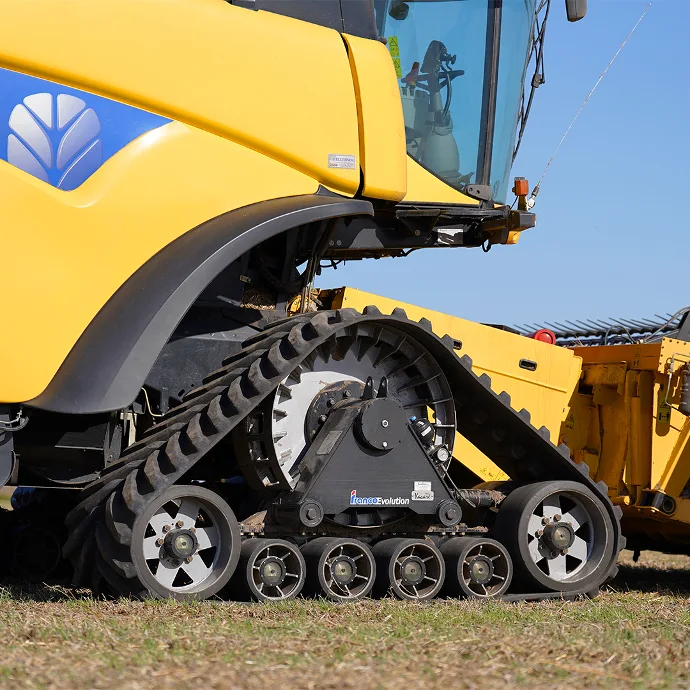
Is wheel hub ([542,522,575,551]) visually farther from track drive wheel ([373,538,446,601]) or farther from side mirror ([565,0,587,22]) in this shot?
side mirror ([565,0,587,22])

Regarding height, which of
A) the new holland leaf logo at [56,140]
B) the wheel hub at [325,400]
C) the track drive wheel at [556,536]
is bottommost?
the track drive wheel at [556,536]

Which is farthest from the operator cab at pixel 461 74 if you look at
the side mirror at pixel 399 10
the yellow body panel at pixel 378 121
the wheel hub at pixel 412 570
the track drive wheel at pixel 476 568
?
the wheel hub at pixel 412 570

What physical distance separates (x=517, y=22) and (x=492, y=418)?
270 cm

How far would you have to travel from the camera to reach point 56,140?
17.6 ft

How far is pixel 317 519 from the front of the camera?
5.64 metres

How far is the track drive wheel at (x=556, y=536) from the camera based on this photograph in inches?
242

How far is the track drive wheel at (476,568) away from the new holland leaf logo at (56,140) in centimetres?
277

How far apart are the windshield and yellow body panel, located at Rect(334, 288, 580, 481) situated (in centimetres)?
89

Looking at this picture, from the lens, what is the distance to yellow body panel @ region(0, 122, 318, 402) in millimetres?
5160

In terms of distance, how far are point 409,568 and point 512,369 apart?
7.05 feet

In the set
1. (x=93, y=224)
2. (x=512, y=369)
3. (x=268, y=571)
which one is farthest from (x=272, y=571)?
(x=512, y=369)

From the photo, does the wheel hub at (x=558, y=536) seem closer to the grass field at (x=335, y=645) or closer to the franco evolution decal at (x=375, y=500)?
the grass field at (x=335, y=645)

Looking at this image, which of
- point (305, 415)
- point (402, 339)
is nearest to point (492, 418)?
point (402, 339)

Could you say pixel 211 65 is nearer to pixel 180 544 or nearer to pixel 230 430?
pixel 230 430
